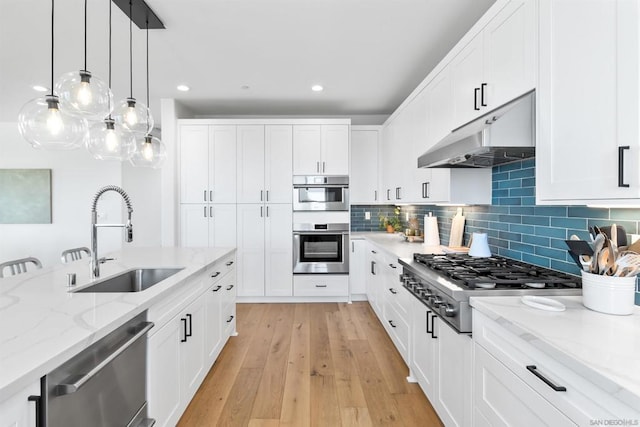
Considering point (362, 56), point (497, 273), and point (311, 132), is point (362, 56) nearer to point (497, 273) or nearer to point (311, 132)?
point (311, 132)

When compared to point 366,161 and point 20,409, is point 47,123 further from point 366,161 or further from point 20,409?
point 366,161

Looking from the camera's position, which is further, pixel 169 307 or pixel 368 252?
Result: pixel 368 252

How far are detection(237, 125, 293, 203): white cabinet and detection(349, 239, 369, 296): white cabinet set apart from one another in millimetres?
1098

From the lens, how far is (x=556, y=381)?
1.00m

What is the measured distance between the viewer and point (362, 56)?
3.15 meters

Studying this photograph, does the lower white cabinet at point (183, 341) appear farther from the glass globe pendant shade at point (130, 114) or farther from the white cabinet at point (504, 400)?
the white cabinet at point (504, 400)

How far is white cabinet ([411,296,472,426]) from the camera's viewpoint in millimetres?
1580

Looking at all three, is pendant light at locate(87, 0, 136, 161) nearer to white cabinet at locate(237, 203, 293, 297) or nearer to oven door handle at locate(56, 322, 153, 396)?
oven door handle at locate(56, 322, 153, 396)

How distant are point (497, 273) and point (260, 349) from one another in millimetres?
2132

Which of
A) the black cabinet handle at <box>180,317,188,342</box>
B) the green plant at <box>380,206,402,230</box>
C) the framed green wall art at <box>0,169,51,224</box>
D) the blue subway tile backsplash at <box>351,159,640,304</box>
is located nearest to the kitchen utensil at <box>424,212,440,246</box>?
the blue subway tile backsplash at <box>351,159,640,304</box>

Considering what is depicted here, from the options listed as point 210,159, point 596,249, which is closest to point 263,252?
point 210,159

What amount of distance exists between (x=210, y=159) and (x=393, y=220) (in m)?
2.71

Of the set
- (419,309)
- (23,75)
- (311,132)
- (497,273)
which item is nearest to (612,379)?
(497,273)

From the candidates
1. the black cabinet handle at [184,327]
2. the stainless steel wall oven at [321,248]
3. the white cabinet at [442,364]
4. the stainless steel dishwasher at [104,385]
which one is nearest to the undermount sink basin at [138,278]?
the black cabinet handle at [184,327]
